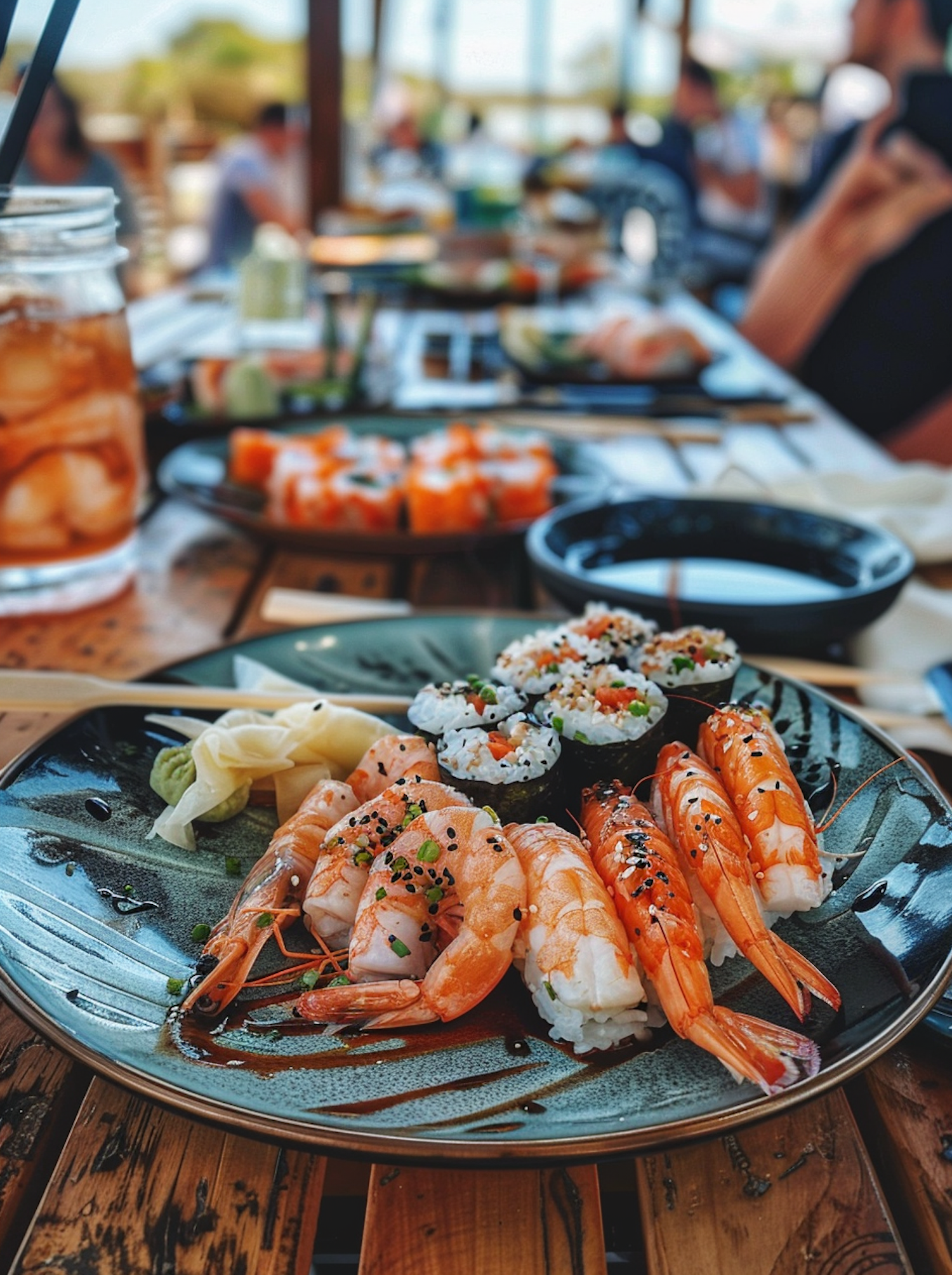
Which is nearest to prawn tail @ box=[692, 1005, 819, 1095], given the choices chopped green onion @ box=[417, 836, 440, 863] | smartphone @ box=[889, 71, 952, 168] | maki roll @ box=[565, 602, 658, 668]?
chopped green onion @ box=[417, 836, 440, 863]

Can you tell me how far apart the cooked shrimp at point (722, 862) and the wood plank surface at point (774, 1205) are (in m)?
0.09

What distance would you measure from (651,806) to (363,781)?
0.26 metres

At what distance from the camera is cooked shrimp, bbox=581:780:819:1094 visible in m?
0.68

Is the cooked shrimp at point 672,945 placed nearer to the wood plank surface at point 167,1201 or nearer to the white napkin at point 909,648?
the wood plank surface at point 167,1201

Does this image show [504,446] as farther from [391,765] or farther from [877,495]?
[391,765]

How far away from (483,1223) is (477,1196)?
20 millimetres

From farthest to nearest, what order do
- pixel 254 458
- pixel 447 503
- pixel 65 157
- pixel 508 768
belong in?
1. pixel 65 157
2. pixel 254 458
3. pixel 447 503
4. pixel 508 768

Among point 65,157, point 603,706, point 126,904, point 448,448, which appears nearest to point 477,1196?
point 126,904

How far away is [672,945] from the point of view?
0.76 meters

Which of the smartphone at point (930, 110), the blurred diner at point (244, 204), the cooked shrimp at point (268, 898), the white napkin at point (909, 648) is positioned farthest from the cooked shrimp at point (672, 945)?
the blurred diner at point (244, 204)

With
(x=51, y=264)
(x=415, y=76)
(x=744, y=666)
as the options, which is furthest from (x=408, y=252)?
(x=415, y=76)

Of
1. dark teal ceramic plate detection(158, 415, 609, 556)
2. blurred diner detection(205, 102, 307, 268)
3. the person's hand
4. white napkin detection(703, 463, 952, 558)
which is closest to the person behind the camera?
dark teal ceramic plate detection(158, 415, 609, 556)

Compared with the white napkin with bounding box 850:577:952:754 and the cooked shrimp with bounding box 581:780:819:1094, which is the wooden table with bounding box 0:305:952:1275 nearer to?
the cooked shrimp with bounding box 581:780:819:1094

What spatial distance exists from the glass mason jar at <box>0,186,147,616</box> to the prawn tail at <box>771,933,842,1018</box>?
3.54 ft
